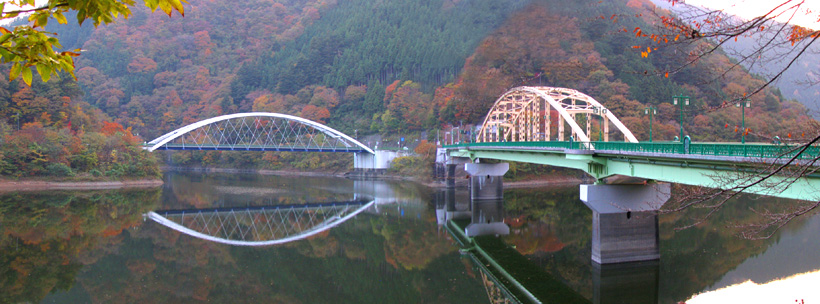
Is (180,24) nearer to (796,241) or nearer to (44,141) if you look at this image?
(44,141)

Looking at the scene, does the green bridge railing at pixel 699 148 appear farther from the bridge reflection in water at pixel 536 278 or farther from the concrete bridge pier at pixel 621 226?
the bridge reflection in water at pixel 536 278

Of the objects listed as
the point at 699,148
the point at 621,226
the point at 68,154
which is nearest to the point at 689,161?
the point at 699,148

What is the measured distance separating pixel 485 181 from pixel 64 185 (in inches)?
1615

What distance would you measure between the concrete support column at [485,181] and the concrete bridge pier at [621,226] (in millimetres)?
22353

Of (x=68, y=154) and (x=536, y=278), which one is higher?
(x=68, y=154)

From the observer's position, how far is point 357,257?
24.9 metres

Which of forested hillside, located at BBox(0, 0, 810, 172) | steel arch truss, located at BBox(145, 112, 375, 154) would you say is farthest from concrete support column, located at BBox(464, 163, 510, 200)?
steel arch truss, located at BBox(145, 112, 375, 154)

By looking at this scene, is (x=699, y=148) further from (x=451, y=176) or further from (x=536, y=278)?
(x=451, y=176)

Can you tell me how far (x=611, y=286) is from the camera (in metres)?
17.6

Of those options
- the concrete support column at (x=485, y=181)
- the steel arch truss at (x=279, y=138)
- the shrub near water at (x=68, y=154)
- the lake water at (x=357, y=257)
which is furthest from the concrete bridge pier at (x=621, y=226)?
the steel arch truss at (x=279, y=138)

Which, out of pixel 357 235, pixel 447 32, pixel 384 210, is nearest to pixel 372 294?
pixel 357 235

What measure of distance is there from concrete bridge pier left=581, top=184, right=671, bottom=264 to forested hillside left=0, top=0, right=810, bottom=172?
22658mm

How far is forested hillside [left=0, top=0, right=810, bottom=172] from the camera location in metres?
61.7

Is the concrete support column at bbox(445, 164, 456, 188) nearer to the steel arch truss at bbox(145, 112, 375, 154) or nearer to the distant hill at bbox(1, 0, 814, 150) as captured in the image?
the distant hill at bbox(1, 0, 814, 150)
